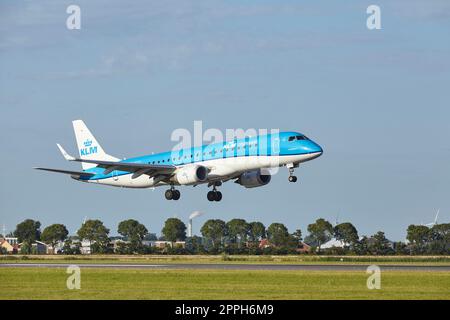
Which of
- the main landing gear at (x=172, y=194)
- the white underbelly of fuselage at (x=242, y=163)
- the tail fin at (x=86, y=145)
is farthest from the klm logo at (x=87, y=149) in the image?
the main landing gear at (x=172, y=194)

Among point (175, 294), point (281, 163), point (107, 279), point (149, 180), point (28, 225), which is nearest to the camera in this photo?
point (175, 294)

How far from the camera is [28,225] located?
16238 cm

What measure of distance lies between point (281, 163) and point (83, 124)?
33899mm

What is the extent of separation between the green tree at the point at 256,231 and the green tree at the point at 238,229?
0.70 m

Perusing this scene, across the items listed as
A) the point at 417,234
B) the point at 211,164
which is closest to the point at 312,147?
the point at 211,164

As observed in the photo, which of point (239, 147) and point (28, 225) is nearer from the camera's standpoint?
point (239, 147)

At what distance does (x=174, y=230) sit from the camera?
590 feet

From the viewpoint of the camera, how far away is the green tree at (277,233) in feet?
435

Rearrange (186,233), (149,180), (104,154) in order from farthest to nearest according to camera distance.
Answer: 1. (186,233)
2. (104,154)
3. (149,180)

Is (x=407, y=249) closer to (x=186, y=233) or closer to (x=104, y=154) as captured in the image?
(x=104, y=154)

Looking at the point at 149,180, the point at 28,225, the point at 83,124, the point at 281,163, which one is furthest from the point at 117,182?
the point at 28,225

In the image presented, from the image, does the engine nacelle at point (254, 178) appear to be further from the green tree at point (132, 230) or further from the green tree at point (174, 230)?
the green tree at point (174, 230)

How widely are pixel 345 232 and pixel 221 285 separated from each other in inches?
4016

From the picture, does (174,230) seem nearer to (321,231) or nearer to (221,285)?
(321,231)
